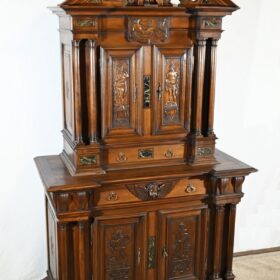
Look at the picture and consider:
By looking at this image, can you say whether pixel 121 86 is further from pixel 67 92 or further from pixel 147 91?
pixel 67 92

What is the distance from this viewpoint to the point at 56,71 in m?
3.14

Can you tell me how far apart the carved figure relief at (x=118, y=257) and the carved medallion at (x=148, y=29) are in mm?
1136

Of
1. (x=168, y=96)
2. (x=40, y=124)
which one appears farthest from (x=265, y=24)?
(x=40, y=124)

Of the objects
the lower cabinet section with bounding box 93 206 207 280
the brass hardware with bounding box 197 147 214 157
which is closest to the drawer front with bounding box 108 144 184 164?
the brass hardware with bounding box 197 147 214 157

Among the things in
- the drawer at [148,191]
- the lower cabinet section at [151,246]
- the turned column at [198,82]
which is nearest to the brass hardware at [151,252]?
the lower cabinet section at [151,246]

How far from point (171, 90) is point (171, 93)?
0.06ft

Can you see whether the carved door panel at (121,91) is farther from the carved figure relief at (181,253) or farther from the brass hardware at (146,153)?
the carved figure relief at (181,253)

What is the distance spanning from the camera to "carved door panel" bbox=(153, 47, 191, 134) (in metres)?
2.71

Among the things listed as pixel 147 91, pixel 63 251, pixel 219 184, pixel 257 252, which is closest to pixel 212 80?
pixel 147 91

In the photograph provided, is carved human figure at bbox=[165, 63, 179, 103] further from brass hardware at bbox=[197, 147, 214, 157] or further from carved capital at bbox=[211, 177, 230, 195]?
carved capital at bbox=[211, 177, 230, 195]

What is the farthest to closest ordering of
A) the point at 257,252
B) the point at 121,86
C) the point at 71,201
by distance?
1. the point at 257,252
2. the point at 121,86
3. the point at 71,201

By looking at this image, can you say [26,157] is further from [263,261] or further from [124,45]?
[263,261]

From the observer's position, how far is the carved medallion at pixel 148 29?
8.47 ft

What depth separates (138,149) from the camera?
2793 millimetres
